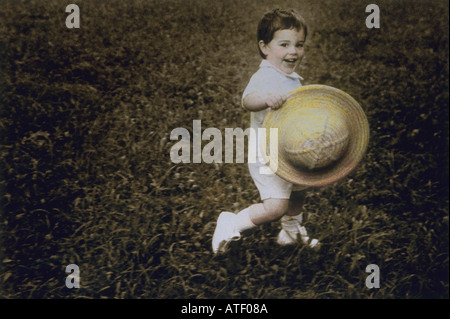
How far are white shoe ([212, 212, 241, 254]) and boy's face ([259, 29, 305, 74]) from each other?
3.08 ft

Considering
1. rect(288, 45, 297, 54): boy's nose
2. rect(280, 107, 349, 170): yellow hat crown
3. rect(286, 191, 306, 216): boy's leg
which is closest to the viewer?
rect(280, 107, 349, 170): yellow hat crown

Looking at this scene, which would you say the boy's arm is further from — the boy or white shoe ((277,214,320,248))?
white shoe ((277,214,320,248))

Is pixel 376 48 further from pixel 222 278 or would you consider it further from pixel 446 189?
pixel 222 278

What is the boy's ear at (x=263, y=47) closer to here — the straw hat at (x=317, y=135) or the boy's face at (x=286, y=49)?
the boy's face at (x=286, y=49)

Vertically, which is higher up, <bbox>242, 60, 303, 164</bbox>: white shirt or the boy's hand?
<bbox>242, 60, 303, 164</bbox>: white shirt

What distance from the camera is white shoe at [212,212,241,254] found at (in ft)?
9.73

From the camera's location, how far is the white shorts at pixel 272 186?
2.90 m

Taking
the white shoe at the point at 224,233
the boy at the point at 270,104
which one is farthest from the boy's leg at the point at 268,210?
the white shoe at the point at 224,233

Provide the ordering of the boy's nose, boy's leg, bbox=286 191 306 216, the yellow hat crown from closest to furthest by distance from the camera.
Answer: the yellow hat crown, the boy's nose, boy's leg, bbox=286 191 306 216

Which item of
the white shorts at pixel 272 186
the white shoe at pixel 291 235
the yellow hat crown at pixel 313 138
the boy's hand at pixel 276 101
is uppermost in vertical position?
the boy's hand at pixel 276 101

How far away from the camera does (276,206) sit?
116 inches

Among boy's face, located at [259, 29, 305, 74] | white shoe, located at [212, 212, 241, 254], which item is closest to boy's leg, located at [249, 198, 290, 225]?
white shoe, located at [212, 212, 241, 254]

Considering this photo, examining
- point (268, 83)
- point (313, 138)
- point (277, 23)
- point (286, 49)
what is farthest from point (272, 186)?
point (277, 23)

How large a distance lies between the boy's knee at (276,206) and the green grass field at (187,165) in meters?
0.10
